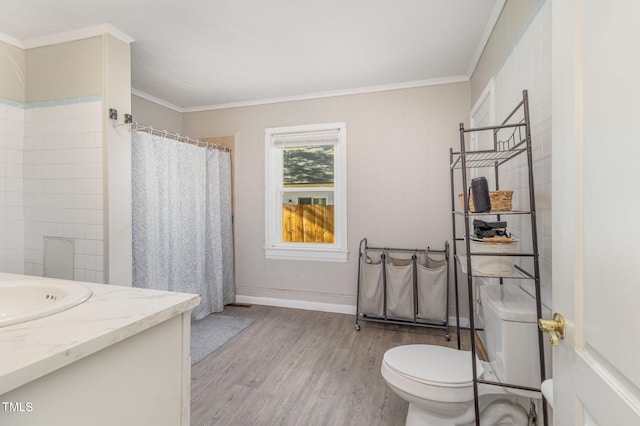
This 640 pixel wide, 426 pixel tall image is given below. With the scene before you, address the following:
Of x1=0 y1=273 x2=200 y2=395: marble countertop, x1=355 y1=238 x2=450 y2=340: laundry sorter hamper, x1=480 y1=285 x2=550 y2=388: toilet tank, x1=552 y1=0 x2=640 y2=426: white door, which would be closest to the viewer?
x1=552 y1=0 x2=640 y2=426: white door

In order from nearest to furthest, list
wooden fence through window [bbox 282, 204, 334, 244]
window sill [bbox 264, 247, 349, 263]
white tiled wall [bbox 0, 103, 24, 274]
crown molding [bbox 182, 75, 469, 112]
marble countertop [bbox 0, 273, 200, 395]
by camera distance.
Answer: marble countertop [bbox 0, 273, 200, 395], white tiled wall [bbox 0, 103, 24, 274], crown molding [bbox 182, 75, 469, 112], window sill [bbox 264, 247, 349, 263], wooden fence through window [bbox 282, 204, 334, 244]

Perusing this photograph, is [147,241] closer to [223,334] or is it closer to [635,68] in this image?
[223,334]

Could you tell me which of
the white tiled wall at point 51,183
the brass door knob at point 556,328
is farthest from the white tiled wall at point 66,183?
the brass door knob at point 556,328

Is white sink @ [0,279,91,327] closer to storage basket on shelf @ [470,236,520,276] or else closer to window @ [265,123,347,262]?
storage basket on shelf @ [470,236,520,276]

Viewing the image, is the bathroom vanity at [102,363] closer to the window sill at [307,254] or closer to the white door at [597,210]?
the white door at [597,210]

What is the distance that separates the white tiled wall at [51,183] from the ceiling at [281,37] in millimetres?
546

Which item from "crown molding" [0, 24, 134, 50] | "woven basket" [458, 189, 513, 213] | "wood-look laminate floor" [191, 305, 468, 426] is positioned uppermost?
"crown molding" [0, 24, 134, 50]

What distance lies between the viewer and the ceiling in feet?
6.25

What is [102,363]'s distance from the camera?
790mm

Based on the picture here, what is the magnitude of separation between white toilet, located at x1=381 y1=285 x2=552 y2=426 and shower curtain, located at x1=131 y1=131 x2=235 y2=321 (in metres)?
2.04

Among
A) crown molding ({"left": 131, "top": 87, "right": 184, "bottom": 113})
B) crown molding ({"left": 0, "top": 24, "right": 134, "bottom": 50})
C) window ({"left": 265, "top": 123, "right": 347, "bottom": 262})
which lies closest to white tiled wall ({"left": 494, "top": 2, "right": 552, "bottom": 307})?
window ({"left": 265, "top": 123, "right": 347, "bottom": 262})

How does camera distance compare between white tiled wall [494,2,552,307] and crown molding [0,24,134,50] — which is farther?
crown molding [0,24,134,50]

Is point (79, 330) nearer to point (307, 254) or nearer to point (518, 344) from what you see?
point (518, 344)

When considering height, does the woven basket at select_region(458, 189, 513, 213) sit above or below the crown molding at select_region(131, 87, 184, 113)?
below
